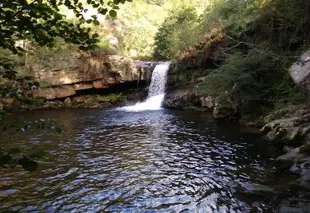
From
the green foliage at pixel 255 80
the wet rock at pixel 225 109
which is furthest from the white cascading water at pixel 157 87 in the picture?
the green foliage at pixel 255 80

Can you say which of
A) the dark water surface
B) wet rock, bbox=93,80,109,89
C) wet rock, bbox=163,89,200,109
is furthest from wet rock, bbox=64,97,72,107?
the dark water surface

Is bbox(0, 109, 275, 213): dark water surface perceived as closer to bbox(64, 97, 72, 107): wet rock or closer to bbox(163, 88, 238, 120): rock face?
bbox(163, 88, 238, 120): rock face

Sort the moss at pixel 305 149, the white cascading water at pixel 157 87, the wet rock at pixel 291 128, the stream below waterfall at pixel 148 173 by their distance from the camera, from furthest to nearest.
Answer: the white cascading water at pixel 157 87
the wet rock at pixel 291 128
the moss at pixel 305 149
the stream below waterfall at pixel 148 173

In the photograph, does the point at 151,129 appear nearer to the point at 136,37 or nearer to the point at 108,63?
the point at 108,63

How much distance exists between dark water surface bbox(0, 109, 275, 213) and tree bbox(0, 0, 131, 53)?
13.3 feet

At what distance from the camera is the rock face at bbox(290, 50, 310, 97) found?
28.0 ft

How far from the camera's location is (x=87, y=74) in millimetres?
22875

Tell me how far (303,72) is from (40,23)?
823 cm

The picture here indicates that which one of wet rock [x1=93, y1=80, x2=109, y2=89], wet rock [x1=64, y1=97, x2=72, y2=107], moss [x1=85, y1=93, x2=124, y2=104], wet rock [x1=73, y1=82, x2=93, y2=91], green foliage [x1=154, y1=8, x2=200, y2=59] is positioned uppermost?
green foliage [x1=154, y1=8, x2=200, y2=59]

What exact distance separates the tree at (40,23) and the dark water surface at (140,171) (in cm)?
405

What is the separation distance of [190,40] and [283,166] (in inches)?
624

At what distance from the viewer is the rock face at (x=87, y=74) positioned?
22125 mm

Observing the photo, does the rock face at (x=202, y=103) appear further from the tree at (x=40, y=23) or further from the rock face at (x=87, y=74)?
the tree at (x=40, y=23)

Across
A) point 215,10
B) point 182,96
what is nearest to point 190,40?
point 215,10
